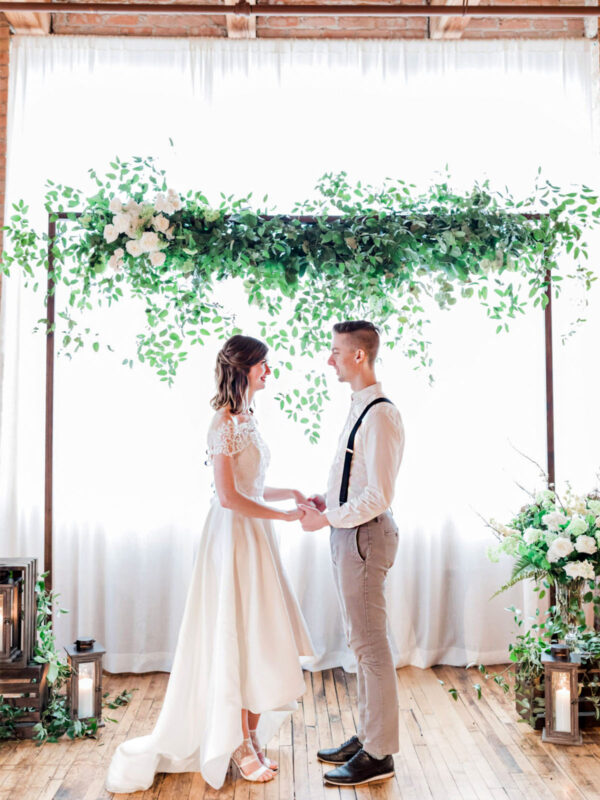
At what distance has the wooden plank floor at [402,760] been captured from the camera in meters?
2.85

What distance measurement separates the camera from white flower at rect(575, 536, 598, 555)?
3250 millimetres

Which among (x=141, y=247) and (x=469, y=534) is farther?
(x=469, y=534)

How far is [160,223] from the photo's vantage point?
3.43m

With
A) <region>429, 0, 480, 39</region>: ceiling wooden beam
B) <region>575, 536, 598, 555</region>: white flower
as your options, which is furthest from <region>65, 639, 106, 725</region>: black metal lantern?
<region>429, 0, 480, 39</region>: ceiling wooden beam

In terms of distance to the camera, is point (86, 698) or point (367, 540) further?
point (86, 698)

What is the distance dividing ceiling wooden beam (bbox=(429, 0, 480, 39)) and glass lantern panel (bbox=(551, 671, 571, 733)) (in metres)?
3.37

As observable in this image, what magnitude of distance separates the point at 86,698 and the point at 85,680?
0.09m

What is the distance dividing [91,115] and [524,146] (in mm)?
2409

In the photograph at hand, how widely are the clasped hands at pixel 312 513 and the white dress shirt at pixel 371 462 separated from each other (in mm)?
57

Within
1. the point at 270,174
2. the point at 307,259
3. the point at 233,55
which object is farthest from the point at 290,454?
the point at 233,55

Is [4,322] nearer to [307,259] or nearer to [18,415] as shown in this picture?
[18,415]

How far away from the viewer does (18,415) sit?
436 centimetres

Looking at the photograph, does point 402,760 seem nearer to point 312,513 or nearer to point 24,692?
point 312,513

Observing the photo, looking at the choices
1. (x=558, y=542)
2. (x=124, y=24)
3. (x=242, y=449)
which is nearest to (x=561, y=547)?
(x=558, y=542)
